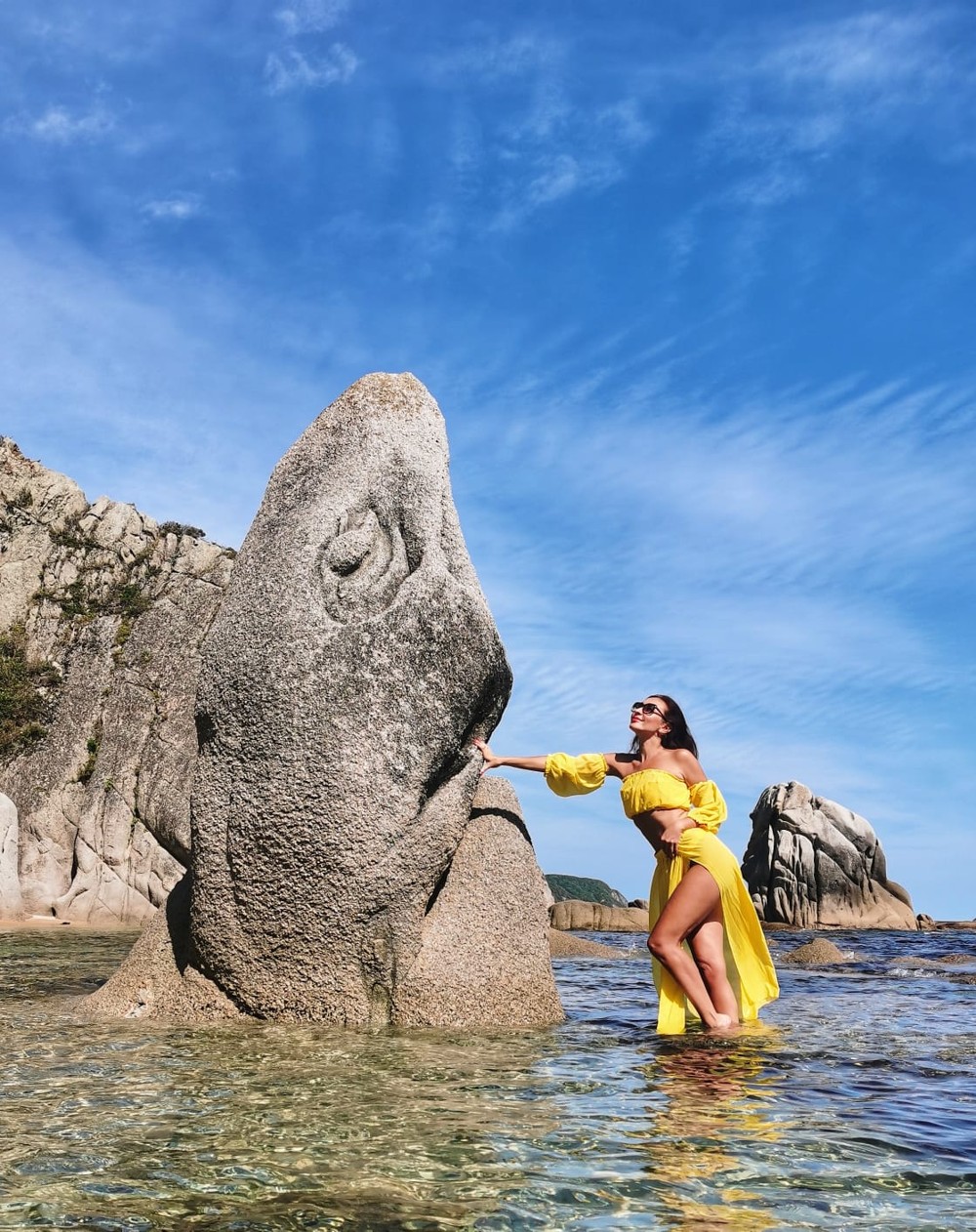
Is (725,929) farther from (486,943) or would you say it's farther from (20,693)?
(20,693)

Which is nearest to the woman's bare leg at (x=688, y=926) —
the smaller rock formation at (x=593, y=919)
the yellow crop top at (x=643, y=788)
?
the yellow crop top at (x=643, y=788)

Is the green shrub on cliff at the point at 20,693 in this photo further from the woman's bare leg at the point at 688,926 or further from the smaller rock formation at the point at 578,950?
the woman's bare leg at the point at 688,926

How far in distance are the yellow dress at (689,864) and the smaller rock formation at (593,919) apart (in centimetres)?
2182

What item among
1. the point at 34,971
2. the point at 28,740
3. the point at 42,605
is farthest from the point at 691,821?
the point at 42,605

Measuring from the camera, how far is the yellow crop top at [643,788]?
8188 mm

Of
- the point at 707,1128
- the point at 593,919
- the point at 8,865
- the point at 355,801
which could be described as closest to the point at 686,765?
the point at 355,801

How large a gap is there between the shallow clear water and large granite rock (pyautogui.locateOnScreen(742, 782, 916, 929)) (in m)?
27.2

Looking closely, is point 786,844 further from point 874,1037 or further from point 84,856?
point 874,1037

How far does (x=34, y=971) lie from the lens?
12.4 meters

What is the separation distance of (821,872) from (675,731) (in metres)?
28.1

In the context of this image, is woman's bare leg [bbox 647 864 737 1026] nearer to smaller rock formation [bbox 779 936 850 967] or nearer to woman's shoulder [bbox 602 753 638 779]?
woman's shoulder [bbox 602 753 638 779]

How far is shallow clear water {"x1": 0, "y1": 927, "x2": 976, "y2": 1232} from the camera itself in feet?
12.3

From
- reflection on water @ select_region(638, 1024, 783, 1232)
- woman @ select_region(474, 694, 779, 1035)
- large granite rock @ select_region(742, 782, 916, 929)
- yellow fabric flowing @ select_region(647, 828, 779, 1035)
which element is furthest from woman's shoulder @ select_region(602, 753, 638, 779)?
large granite rock @ select_region(742, 782, 916, 929)

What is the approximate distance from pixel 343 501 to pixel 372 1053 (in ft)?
13.7
